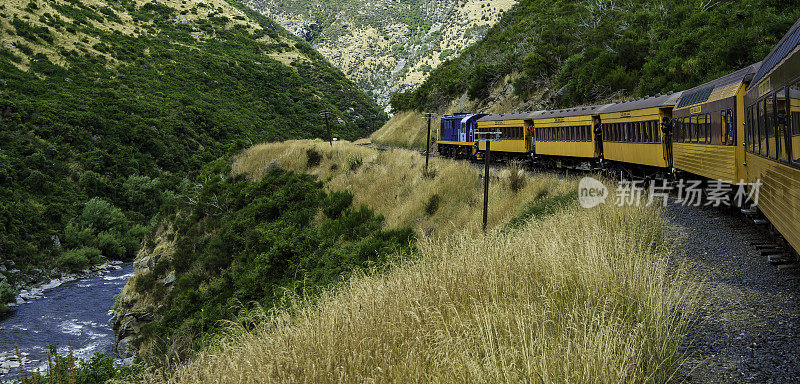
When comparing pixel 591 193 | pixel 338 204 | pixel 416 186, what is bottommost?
pixel 338 204

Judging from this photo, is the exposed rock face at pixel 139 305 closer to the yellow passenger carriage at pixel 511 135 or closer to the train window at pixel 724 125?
the yellow passenger carriage at pixel 511 135

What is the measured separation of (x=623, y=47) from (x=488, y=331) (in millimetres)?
30438

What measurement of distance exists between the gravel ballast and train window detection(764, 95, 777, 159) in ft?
5.20

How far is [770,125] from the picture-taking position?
7.64 m

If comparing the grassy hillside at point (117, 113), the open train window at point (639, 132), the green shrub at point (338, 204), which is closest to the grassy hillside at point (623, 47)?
the open train window at point (639, 132)

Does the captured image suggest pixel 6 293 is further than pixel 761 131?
Yes

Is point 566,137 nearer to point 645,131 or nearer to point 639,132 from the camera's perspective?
point 639,132

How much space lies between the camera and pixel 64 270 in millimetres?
46719

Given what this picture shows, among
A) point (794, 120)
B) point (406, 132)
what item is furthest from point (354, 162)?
point (406, 132)

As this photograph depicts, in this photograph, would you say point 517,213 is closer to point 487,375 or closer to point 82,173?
point 487,375

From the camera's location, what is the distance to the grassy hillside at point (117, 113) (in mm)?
51438

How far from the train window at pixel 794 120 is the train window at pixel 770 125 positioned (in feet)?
3.82

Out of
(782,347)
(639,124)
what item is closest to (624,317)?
(782,347)

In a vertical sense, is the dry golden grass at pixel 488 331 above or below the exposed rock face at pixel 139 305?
above
